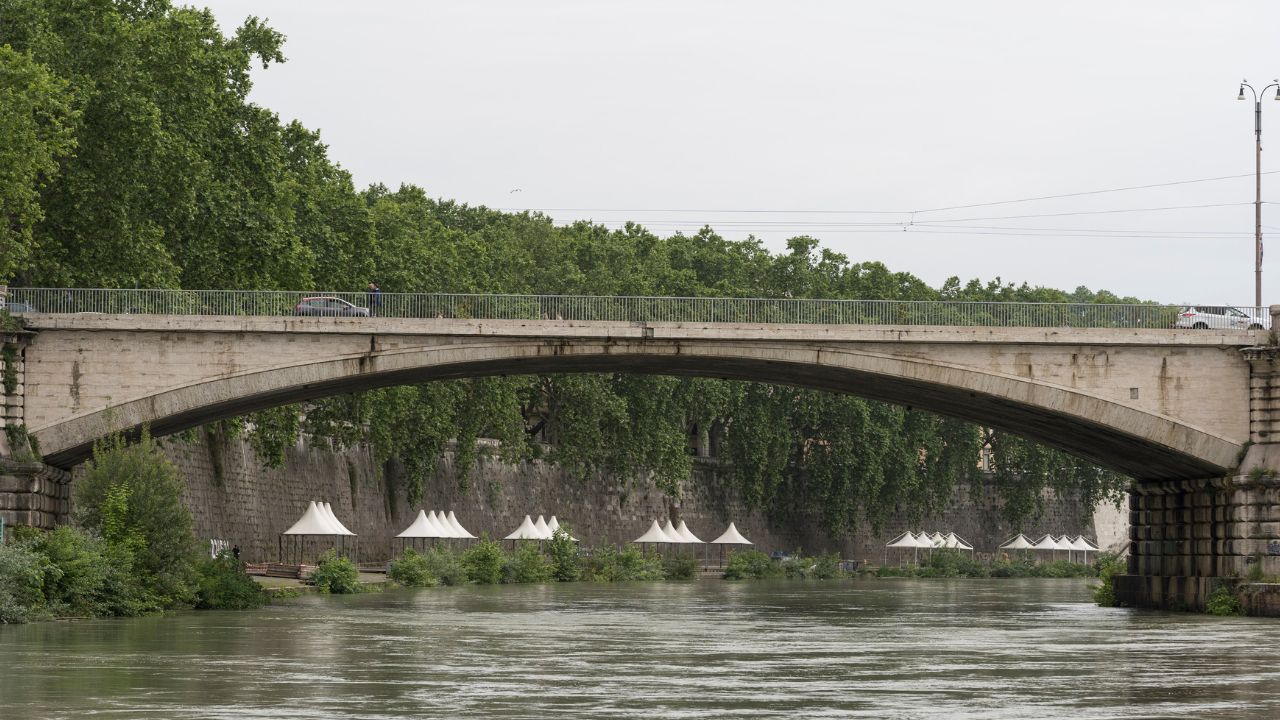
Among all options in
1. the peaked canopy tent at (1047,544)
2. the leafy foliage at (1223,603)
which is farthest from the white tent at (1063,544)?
the leafy foliage at (1223,603)

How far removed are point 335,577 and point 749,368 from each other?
15312 millimetres

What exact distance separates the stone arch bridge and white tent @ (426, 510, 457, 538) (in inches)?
924

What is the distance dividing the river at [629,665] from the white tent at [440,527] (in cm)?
2663

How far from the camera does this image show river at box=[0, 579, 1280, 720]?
20.8 meters

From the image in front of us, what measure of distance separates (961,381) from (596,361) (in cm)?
983

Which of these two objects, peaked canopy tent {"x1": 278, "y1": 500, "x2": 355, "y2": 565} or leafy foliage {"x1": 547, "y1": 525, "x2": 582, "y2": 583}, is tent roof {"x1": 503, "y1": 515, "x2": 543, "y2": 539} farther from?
peaked canopy tent {"x1": 278, "y1": 500, "x2": 355, "y2": 565}

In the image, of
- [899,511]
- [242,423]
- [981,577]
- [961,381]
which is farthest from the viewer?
[899,511]

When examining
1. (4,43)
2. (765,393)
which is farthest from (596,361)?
(765,393)

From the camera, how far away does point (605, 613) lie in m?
47.6

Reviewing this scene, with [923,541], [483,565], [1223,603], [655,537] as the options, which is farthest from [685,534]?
[1223,603]

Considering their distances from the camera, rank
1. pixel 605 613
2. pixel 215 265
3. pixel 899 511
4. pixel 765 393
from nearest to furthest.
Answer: pixel 605 613
pixel 215 265
pixel 765 393
pixel 899 511

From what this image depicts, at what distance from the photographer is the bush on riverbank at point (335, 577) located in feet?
196

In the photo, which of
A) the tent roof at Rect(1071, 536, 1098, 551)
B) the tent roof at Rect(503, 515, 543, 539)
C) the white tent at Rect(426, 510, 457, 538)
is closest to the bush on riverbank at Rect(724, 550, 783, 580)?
the tent roof at Rect(503, 515, 543, 539)

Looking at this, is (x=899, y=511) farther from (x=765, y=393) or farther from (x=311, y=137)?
(x=311, y=137)
